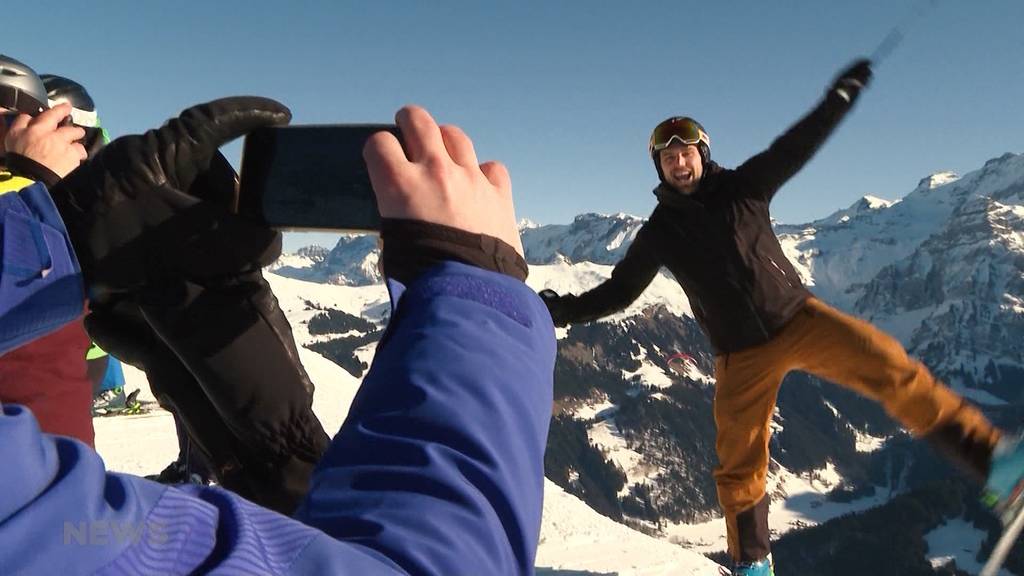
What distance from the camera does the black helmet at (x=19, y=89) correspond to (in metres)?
3.32

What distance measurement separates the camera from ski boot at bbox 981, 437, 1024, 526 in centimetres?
333

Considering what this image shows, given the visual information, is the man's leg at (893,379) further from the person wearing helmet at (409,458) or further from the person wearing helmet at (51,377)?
the person wearing helmet at (51,377)

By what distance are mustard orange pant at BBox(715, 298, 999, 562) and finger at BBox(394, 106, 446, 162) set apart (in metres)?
3.85

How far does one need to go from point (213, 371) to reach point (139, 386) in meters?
11.3

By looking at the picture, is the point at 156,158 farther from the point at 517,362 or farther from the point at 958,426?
the point at 958,426

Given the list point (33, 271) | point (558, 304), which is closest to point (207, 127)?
point (33, 271)

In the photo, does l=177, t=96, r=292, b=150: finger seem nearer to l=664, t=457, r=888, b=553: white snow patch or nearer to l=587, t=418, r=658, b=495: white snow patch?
l=664, t=457, r=888, b=553: white snow patch

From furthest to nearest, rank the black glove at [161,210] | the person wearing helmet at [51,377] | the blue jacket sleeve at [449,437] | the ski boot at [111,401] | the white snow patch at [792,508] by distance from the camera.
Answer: the white snow patch at [792,508] < the ski boot at [111,401] < the person wearing helmet at [51,377] < the black glove at [161,210] < the blue jacket sleeve at [449,437]

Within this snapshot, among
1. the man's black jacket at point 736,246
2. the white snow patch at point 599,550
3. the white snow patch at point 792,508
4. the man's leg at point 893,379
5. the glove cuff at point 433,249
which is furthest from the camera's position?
the white snow patch at point 792,508

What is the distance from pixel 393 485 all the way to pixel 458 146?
0.56 metres

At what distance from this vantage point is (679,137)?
4922mm

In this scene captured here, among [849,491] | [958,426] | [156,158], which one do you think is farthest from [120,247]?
[849,491]

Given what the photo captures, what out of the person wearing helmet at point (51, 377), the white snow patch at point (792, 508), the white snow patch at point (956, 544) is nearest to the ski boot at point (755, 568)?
the person wearing helmet at point (51, 377)

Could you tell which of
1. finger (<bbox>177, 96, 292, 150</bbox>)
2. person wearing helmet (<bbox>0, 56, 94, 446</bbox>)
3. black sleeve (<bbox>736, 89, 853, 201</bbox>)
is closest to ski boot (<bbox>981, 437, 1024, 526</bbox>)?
black sleeve (<bbox>736, 89, 853, 201</bbox>)
